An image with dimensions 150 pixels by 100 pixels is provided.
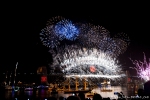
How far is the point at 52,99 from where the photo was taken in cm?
916

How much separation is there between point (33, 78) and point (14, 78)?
1085 cm

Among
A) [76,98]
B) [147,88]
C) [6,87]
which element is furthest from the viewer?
[6,87]

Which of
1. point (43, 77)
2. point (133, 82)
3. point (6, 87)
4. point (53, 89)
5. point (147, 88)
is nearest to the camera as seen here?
point (147, 88)

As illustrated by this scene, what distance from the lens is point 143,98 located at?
907 cm

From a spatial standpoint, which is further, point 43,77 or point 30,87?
point 30,87

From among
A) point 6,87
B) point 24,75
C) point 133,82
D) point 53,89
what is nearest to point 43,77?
point 53,89

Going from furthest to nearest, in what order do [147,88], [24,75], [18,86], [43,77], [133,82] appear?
1. [133,82]
2. [24,75]
3. [18,86]
4. [43,77]
5. [147,88]

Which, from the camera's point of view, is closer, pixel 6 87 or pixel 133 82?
pixel 6 87

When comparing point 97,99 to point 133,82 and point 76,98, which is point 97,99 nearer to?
point 76,98

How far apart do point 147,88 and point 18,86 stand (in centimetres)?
9590

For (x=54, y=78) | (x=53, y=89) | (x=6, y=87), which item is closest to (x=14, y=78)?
(x=54, y=78)

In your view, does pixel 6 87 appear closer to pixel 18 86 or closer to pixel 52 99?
pixel 18 86

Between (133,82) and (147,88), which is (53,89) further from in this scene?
(133,82)

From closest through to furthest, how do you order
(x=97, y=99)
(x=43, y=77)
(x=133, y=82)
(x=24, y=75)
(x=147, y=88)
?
(x=97, y=99), (x=147, y=88), (x=43, y=77), (x=24, y=75), (x=133, y=82)
